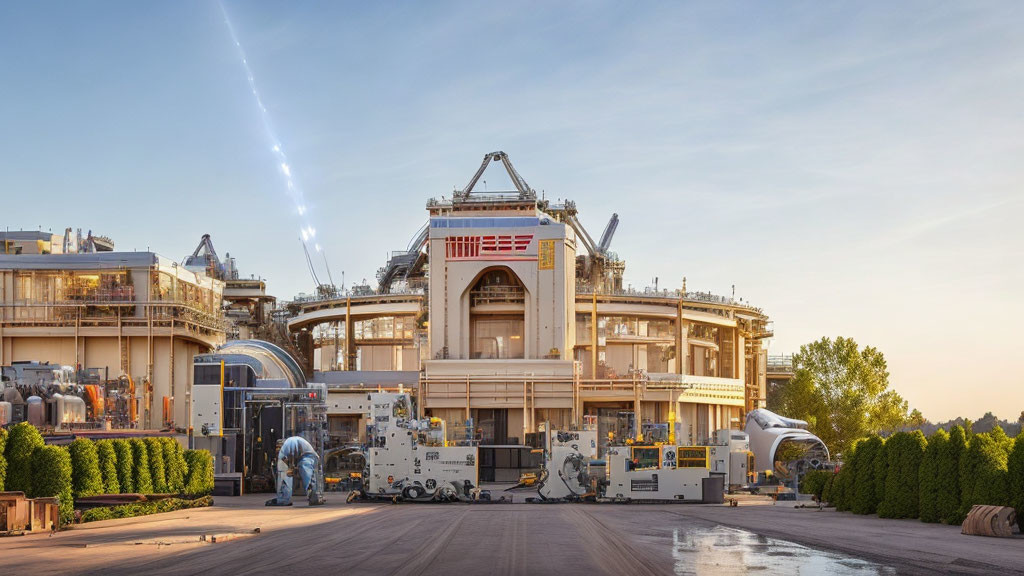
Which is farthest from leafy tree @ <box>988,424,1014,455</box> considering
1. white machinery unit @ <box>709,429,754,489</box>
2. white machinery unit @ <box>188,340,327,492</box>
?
white machinery unit @ <box>188,340,327,492</box>

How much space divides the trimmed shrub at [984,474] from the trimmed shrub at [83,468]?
3614 cm

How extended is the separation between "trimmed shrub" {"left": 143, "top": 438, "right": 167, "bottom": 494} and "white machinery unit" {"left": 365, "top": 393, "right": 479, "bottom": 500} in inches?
478

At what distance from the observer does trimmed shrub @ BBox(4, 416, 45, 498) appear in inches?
1740

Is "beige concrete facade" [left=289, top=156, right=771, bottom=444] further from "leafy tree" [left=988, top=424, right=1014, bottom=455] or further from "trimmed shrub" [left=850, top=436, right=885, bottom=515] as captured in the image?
"leafy tree" [left=988, top=424, right=1014, bottom=455]

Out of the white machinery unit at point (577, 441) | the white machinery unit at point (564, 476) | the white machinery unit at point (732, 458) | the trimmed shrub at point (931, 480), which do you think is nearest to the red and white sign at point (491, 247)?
the white machinery unit at point (732, 458)

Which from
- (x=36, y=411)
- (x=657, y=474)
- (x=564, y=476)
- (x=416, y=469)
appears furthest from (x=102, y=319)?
(x=657, y=474)

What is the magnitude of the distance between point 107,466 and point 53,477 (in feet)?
20.0

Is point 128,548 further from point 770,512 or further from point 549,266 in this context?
point 549,266

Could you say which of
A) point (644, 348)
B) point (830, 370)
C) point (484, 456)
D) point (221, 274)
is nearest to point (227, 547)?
point (484, 456)

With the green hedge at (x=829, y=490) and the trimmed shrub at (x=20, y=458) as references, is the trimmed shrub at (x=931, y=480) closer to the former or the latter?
the green hedge at (x=829, y=490)

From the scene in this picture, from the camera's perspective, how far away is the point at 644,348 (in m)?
110

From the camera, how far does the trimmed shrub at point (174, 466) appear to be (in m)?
57.8

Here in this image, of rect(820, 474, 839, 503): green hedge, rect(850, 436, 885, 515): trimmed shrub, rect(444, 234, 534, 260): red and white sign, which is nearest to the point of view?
rect(850, 436, 885, 515): trimmed shrub

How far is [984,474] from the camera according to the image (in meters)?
43.2
